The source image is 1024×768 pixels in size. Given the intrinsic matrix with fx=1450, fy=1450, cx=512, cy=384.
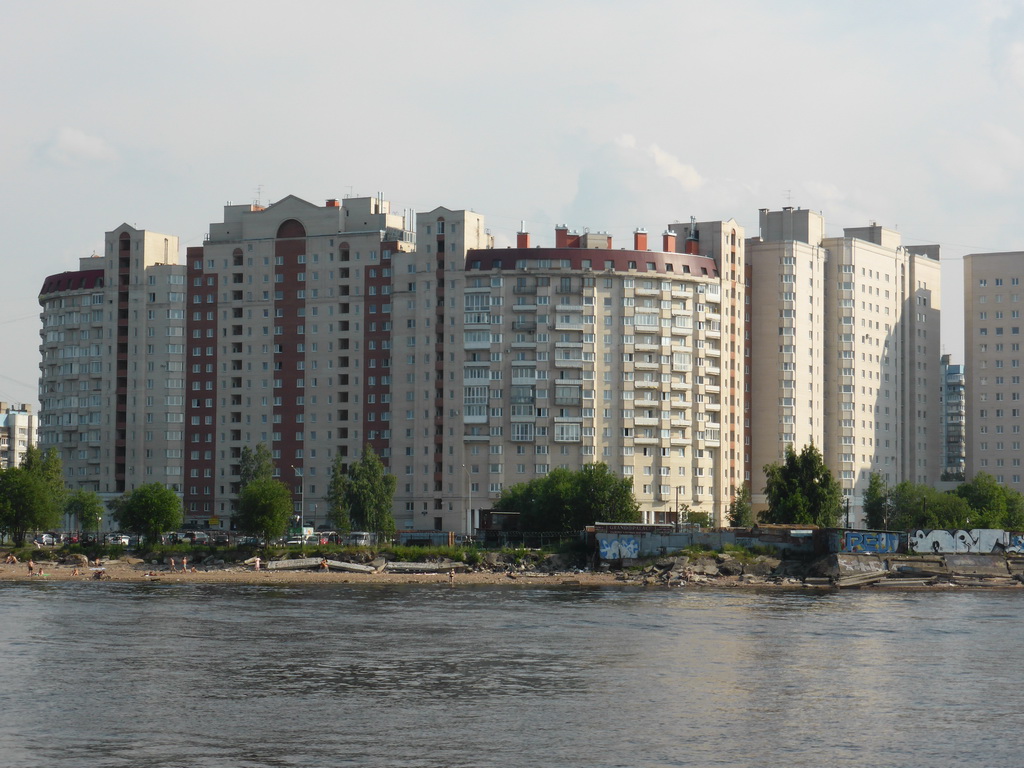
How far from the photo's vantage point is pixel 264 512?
177 meters

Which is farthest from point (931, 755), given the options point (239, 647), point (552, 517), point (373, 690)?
point (552, 517)

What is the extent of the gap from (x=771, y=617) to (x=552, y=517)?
246 ft

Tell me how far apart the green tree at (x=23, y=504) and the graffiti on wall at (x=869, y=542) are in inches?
3803

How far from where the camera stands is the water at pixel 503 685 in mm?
56938

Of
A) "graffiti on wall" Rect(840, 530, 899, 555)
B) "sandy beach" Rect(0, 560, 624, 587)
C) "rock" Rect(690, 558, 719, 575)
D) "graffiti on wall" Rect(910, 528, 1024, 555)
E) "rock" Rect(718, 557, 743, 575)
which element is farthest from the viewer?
"graffiti on wall" Rect(910, 528, 1024, 555)

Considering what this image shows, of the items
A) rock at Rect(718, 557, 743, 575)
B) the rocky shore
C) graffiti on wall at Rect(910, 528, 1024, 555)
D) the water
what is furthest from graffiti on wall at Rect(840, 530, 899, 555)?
the water

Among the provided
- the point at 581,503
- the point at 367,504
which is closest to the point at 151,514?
the point at 367,504

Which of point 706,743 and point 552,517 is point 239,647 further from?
point 552,517

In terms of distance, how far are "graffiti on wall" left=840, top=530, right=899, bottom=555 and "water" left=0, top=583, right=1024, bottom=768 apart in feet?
129

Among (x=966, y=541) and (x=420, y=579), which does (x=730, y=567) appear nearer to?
(x=966, y=541)

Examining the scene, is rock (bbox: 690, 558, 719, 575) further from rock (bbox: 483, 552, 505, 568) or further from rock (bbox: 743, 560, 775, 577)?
rock (bbox: 483, 552, 505, 568)

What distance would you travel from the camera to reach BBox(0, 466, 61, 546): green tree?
179 m

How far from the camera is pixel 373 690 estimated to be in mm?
70875

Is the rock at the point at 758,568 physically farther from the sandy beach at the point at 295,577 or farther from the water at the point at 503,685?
the water at the point at 503,685
